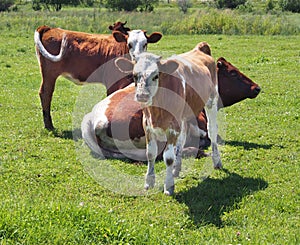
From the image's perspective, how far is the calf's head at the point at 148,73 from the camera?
580cm

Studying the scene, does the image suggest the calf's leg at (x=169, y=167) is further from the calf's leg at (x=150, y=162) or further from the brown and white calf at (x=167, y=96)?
the calf's leg at (x=150, y=162)

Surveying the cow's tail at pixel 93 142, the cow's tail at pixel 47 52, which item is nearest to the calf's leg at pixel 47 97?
the cow's tail at pixel 47 52

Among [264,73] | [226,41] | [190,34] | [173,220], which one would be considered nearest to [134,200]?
[173,220]

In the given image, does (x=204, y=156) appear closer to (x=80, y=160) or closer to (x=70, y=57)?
(x=80, y=160)

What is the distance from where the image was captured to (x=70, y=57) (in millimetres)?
9719

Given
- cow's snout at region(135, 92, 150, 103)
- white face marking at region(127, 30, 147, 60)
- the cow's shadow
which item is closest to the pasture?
the cow's shadow

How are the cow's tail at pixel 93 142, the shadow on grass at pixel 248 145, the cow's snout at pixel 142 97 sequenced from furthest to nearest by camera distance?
the shadow on grass at pixel 248 145
the cow's tail at pixel 93 142
the cow's snout at pixel 142 97

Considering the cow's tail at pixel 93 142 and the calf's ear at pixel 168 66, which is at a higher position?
the calf's ear at pixel 168 66

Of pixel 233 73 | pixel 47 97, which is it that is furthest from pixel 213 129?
pixel 47 97

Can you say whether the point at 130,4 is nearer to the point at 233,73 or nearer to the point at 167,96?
the point at 233,73

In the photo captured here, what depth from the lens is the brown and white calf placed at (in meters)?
5.94

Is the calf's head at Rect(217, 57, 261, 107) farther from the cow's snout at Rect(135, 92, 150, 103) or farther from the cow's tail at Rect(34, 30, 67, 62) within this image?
the cow's snout at Rect(135, 92, 150, 103)

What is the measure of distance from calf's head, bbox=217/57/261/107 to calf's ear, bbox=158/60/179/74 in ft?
12.4

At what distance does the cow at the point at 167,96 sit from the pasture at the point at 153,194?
0.51m
